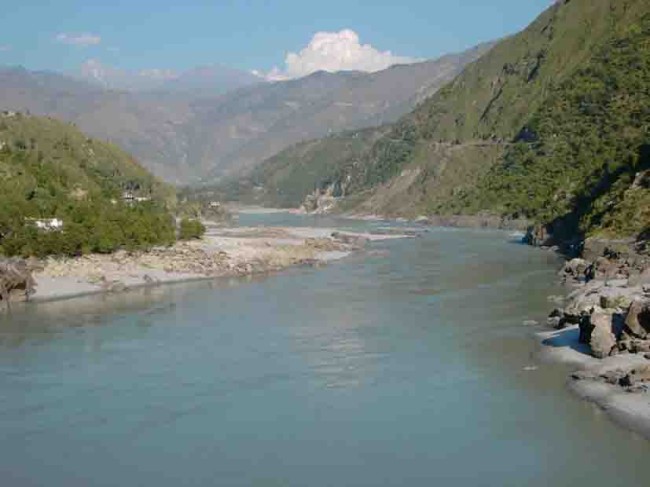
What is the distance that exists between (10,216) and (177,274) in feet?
42.1

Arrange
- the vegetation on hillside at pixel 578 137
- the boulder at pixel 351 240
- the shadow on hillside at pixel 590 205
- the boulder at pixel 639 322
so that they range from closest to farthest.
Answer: the boulder at pixel 639 322 → the shadow on hillside at pixel 590 205 → the boulder at pixel 351 240 → the vegetation on hillside at pixel 578 137

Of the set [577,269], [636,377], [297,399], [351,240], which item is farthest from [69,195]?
[636,377]

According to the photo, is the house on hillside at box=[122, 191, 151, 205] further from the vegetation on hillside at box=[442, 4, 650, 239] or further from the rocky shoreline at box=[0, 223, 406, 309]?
the vegetation on hillside at box=[442, 4, 650, 239]

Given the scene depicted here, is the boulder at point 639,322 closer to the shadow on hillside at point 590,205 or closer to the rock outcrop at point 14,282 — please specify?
the rock outcrop at point 14,282

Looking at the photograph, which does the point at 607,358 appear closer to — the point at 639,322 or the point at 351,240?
the point at 639,322

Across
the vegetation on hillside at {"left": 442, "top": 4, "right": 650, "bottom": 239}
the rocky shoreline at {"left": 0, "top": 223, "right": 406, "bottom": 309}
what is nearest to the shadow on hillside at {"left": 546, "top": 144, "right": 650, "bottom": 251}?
the vegetation on hillside at {"left": 442, "top": 4, "right": 650, "bottom": 239}

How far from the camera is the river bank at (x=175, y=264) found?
60.8m

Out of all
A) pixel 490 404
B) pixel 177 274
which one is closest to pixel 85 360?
pixel 490 404

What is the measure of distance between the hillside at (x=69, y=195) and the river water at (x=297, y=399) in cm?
1567

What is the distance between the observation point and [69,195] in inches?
3406

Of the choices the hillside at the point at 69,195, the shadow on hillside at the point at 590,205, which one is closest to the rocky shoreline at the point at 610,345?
the shadow on hillside at the point at 590,205

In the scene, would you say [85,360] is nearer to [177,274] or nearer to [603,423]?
[603,423]

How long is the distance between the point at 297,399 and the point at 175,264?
41883 mm

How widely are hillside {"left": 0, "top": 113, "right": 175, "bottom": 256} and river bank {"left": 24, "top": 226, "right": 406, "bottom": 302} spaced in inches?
62.6
